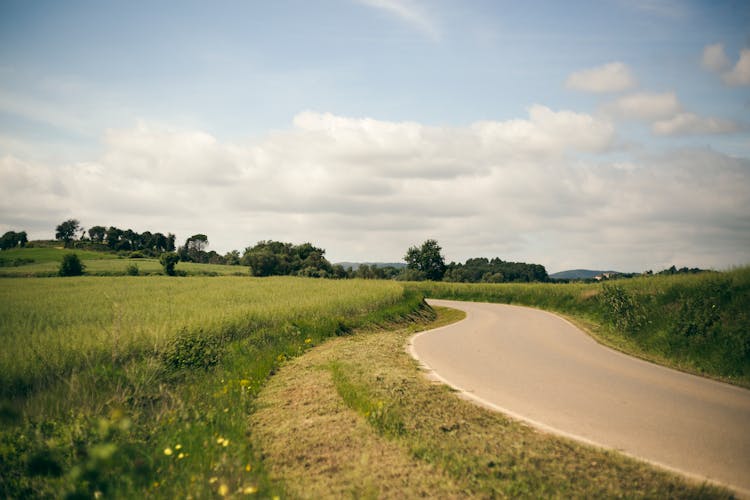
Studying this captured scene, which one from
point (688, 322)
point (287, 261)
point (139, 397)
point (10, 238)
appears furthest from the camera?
point (287, 261)

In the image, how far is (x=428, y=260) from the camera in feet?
313

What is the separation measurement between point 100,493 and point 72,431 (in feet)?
7.25

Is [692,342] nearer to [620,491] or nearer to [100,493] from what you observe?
[620,491]

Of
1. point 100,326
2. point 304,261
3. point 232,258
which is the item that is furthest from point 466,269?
point 100,326

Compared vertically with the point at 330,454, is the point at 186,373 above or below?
below

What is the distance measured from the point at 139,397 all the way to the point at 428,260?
89078 mm

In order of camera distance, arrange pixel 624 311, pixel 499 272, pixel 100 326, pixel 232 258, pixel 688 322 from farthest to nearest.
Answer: pixel 232 258 < pixel 499 272 < pixel 624 311 < pixel 688 322 < pixel 100 326

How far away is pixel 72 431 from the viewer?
6.18 m

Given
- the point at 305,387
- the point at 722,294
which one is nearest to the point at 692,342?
the point at 722,294

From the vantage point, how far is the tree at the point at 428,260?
95.6 m

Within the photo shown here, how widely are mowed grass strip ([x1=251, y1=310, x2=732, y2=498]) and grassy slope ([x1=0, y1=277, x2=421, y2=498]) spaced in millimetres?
625

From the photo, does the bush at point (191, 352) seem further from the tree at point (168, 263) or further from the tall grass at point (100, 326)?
the tree at point (168, 263)

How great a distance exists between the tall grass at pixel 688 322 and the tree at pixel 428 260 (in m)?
73.4

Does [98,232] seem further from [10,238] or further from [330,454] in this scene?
[330,454]
